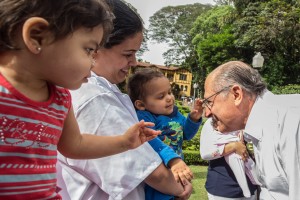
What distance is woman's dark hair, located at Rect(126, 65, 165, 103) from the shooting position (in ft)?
9.78

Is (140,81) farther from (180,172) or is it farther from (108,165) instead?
(108,165)

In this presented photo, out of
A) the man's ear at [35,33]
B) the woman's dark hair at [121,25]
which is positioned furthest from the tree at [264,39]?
the man's ear at [35,33]

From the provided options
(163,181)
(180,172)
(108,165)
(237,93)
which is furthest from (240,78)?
(108,165)

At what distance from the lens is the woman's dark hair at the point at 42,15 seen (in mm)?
1130

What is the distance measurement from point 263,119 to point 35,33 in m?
1.78

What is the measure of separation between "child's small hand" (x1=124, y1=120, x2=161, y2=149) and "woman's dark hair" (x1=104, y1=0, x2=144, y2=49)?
60 cm

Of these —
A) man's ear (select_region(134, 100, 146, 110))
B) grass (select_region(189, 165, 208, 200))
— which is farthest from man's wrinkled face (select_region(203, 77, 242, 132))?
grass (select_region(189, 165, 208, 200))

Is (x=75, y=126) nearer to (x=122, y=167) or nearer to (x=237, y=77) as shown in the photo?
(x=122, y=167)

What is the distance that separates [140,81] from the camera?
3012 millimetres

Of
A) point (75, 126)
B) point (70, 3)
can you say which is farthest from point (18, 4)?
point (75, 126)

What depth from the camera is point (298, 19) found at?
76.8 feet

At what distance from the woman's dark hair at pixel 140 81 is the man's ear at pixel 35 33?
1837mm

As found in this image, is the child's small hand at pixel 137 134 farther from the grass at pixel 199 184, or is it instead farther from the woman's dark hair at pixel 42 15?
the grass at pixel 199 184

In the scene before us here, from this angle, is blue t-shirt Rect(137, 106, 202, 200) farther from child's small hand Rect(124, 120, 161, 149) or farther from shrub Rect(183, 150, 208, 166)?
shrub Rect(183, 150, 208, 166)
